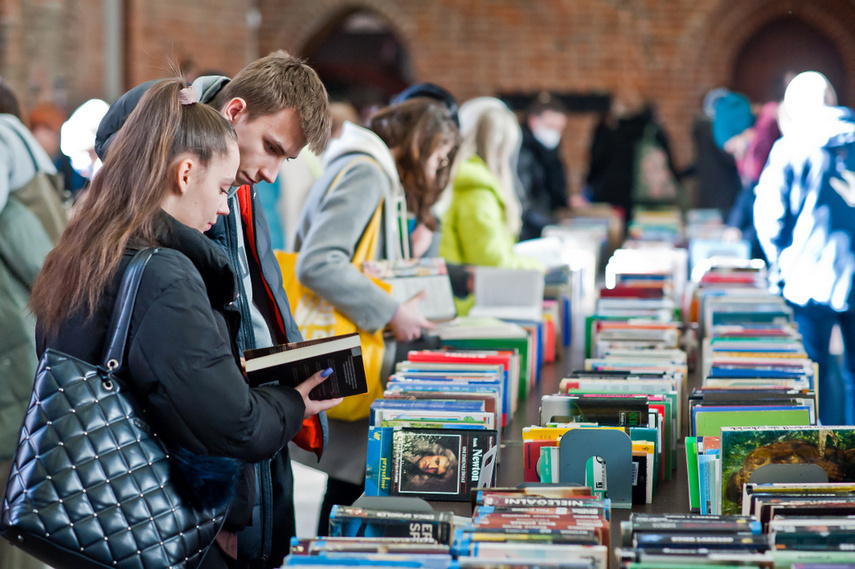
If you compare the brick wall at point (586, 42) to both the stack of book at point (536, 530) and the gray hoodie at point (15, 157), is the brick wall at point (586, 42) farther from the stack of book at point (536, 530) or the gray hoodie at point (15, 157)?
the stack of book at point (536, 530)

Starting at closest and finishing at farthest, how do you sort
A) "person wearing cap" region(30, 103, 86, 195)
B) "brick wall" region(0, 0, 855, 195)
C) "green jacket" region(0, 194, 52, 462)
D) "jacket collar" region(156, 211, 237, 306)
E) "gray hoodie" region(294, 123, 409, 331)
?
1. "jacket collar" region(156, 211, 237, 306)
2. "gray hoodie" region(294, 123, 409, 331)
3. "green jacket" region(0, 194, 52, 462)
4. "person wearing cap" region(30, 103, 86, 195)
5. "brick wall" region(0, 0, 855, 195)

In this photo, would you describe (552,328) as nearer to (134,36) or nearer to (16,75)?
(16,75)

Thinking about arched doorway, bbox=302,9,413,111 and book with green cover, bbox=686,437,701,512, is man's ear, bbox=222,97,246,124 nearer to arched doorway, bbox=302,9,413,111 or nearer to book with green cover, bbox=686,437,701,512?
book with green cover, bbox=686,437,701,512

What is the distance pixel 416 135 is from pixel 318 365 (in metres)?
1.32

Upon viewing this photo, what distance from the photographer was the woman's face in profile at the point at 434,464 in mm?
2203

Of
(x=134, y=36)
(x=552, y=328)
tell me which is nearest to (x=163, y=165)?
(x=552, y=328)

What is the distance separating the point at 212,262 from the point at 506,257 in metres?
2.25

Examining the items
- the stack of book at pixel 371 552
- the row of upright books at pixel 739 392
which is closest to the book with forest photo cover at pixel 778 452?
the row of upright books at pixel 739 392

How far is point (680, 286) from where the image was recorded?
4598 mm

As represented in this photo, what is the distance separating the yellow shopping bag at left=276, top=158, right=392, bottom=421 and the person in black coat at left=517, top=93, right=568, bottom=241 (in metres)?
3.95

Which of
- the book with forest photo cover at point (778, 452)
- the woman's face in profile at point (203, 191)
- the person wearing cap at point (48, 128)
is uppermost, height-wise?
the person wearing cap at point (48, 128)

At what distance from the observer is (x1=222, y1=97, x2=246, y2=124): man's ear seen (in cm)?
218

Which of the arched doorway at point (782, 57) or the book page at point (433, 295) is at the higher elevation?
the arched doorway at point (782, 57)

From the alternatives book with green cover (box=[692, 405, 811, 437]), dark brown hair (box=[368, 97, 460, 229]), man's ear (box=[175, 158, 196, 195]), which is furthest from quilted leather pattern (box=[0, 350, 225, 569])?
dark brown hair (box=[368, 97, 460, 229])
